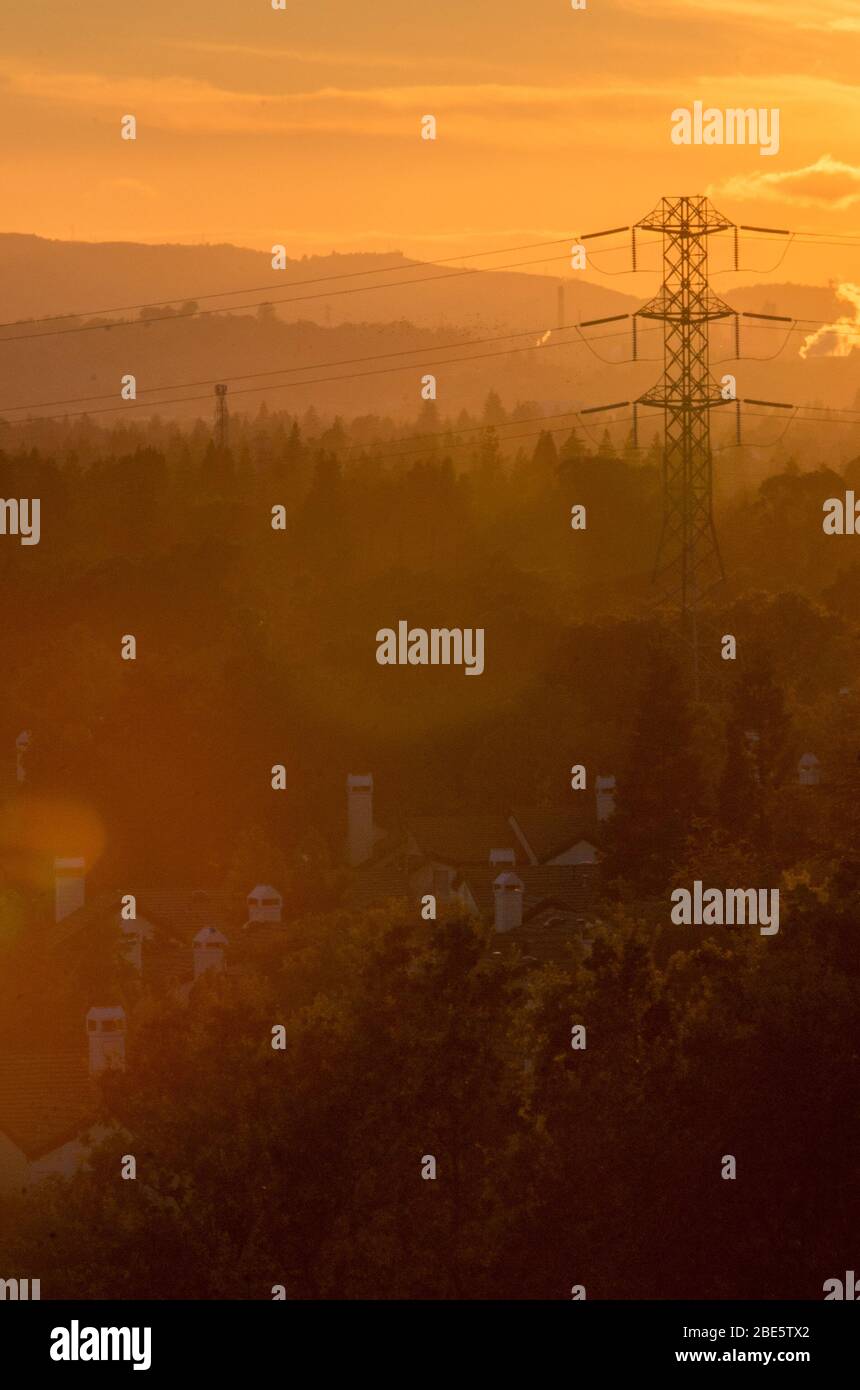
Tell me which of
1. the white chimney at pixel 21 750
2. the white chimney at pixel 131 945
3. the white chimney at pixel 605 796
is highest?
the white chimney at pixel 21 750

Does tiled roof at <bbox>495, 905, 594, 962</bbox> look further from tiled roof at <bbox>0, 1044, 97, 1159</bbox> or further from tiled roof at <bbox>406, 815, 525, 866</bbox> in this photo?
tiled roof at <bbox>0, 1044, 97, 1159</bbox>

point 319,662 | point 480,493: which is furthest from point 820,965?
point 480,493

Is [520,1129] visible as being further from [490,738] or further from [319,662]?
[319,662]

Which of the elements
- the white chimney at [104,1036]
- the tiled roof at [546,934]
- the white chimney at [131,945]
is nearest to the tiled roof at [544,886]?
the tiled roof at [546,934]

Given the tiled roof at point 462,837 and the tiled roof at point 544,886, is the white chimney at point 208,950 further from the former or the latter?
the tiled roof at point 462,837

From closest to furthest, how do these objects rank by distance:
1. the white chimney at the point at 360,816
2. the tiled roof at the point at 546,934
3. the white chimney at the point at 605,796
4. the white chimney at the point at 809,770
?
the tiled roof at the point at 546,934, the white chimney at the point at 809,770, the white chimney at the point at 605,796, the white chimney at the point at 360,816

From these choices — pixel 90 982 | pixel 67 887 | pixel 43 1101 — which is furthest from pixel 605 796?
A: pixel 43 1101
